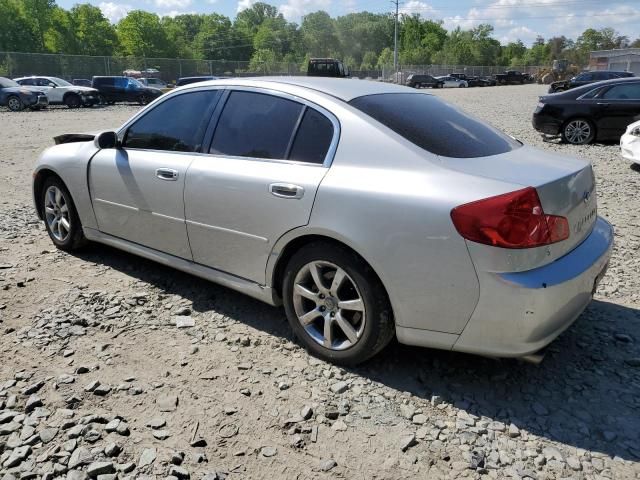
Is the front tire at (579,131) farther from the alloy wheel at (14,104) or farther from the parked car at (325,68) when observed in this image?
the alloy wheel at (14,104)

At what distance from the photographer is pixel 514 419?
2721mm

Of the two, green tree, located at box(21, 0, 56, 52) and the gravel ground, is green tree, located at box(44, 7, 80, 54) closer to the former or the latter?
green tree, located at box(21, 0, 56, 52)

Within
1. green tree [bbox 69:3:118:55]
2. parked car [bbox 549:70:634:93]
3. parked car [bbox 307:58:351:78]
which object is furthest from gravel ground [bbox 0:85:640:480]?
green tree [bbox 69:3:118:55]

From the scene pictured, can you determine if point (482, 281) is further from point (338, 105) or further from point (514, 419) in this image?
point (338, 105)

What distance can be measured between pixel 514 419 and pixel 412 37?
Answer: 137m

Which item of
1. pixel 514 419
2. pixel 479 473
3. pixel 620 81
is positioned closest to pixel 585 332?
pixel 514 419

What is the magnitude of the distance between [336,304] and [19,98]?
26.5 meters

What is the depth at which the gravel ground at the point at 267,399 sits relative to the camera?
2453 mm

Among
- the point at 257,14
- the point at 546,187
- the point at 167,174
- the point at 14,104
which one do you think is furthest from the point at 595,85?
the point at 257,14

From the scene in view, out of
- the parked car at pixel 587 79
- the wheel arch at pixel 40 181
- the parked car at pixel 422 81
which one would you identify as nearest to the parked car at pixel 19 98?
the wheel arch at pixel 40 181

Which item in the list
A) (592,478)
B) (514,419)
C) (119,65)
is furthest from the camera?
(119,65)

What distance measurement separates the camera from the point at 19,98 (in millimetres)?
24547

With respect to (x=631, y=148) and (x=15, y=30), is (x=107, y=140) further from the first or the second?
(x=15, y=30)

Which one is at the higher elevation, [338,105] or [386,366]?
[338,105]
